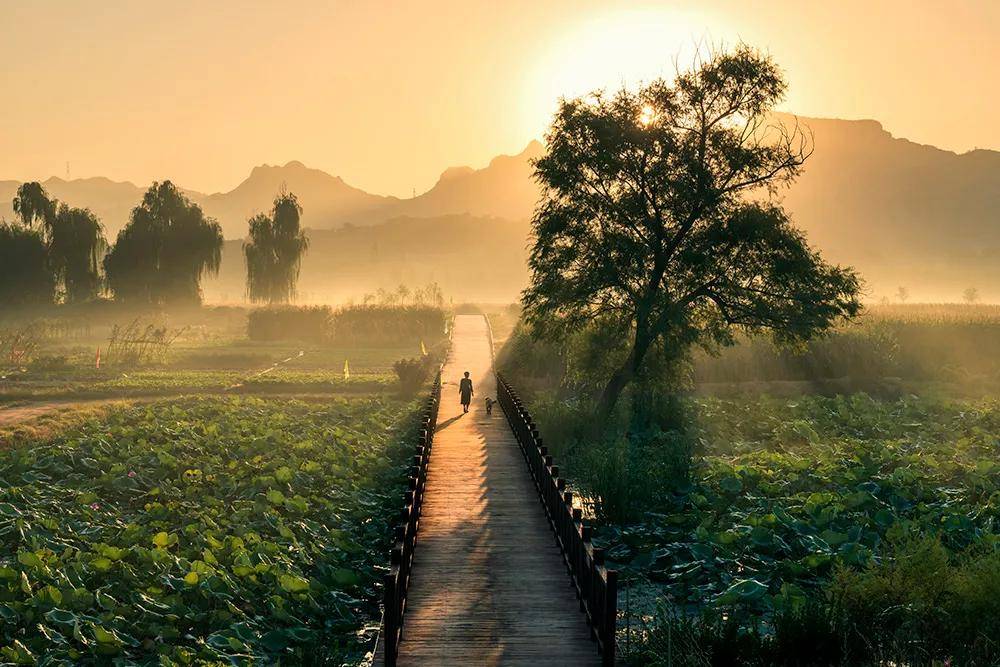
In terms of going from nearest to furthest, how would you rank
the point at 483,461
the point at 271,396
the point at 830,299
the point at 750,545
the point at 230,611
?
the point at 230,611, the point at 750,545, the point at 483,461, the point at 830,299, the point at 271,396

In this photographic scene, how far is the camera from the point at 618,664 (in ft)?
32.3

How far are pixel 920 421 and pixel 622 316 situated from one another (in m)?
9.22

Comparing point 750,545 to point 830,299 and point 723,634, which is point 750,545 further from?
point 830,299

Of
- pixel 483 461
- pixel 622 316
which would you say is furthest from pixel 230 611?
pixel 622 316

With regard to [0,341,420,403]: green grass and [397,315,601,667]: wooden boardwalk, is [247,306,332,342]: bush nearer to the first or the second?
[0,341,420,403]: green grass

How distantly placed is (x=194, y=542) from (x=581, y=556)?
6.57 m

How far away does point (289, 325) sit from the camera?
71.5 m

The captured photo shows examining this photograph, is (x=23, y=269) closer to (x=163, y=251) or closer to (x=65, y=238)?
(x=65, y=238)

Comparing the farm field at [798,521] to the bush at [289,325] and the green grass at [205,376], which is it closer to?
the green grass at [205,376]

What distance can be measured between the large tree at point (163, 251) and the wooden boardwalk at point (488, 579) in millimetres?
60920

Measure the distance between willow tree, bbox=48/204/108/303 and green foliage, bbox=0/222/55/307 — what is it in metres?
0.89

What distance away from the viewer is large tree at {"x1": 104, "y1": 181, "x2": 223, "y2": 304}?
76.1 m

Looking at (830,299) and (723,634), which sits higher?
(830,299)

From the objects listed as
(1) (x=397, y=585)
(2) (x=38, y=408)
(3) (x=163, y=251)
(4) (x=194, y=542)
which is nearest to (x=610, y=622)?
(1) (x=397, y=585)
